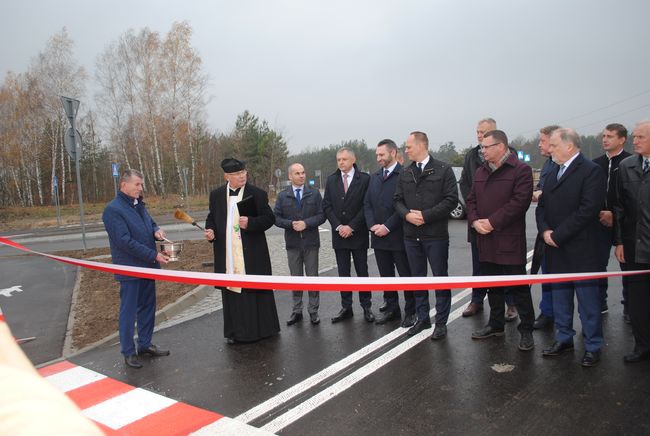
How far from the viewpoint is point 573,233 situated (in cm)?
440

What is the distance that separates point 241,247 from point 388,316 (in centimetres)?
205

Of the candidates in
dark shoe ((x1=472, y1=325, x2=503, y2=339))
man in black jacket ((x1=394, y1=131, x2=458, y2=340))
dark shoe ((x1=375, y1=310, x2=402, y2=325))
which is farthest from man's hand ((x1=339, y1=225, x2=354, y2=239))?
dark shoe ((x1=472, y1=325, x2=503, y2=339))

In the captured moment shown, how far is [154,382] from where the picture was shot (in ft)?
14.6

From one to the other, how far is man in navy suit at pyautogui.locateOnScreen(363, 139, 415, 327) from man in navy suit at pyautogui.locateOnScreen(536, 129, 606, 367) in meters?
1.72

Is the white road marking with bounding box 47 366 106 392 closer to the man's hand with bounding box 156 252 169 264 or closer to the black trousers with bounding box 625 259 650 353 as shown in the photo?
the man's hand with bounding box 156 252 169 264

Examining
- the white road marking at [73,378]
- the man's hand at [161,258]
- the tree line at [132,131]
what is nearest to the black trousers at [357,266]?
the man's hand at [161,258]

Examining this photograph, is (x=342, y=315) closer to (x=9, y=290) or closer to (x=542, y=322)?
(x=542, y=322)

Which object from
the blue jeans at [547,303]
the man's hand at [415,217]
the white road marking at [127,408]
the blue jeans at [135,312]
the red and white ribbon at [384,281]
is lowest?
the white road marking at [127,408]

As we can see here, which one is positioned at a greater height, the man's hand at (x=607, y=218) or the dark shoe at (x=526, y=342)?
the man's hand at (x=607, y=218)

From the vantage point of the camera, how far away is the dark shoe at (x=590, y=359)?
4273mm

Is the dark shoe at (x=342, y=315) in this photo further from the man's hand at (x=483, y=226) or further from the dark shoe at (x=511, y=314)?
the man's hand at (x=483, y=226)

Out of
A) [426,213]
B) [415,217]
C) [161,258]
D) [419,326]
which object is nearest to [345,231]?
[415,217]

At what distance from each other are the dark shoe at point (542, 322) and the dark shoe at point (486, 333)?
61 cm

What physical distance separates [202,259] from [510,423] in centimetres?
876
